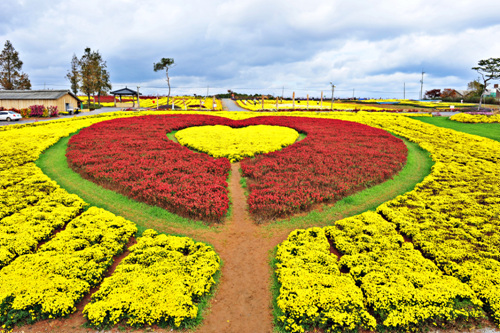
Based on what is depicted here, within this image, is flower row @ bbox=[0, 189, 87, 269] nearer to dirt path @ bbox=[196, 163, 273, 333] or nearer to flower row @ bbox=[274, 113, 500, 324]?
dirt path @ bbox=[196, 163, 273, 333]

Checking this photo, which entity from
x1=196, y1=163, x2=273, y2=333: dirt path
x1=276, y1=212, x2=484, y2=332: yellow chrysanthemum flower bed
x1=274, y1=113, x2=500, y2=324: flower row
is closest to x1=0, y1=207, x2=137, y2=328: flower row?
x1=196, y1=163, x2=273, y2=333: dirt path

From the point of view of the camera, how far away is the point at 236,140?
1891cm

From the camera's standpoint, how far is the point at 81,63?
59000 millimetres

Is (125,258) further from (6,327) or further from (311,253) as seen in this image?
(311,253)

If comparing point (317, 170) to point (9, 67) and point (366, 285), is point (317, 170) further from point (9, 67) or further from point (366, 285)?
point (9, 67)

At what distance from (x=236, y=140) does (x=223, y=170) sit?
5.70 m

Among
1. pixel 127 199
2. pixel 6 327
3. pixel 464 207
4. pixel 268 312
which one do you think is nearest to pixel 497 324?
pixel 268 312

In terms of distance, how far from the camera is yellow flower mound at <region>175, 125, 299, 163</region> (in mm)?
16438

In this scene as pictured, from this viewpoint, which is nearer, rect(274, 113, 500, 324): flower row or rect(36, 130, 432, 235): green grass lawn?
rect(274, 113, 500, 324): flower row

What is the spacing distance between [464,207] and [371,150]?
6.92m

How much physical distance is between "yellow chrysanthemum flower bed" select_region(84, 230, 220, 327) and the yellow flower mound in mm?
8304

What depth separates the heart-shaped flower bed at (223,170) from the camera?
10.4 m

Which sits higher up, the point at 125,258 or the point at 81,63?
the point at 81,63

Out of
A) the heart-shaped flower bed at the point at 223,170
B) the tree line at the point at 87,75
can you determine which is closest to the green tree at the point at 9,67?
the tree line at the point at 87,75
